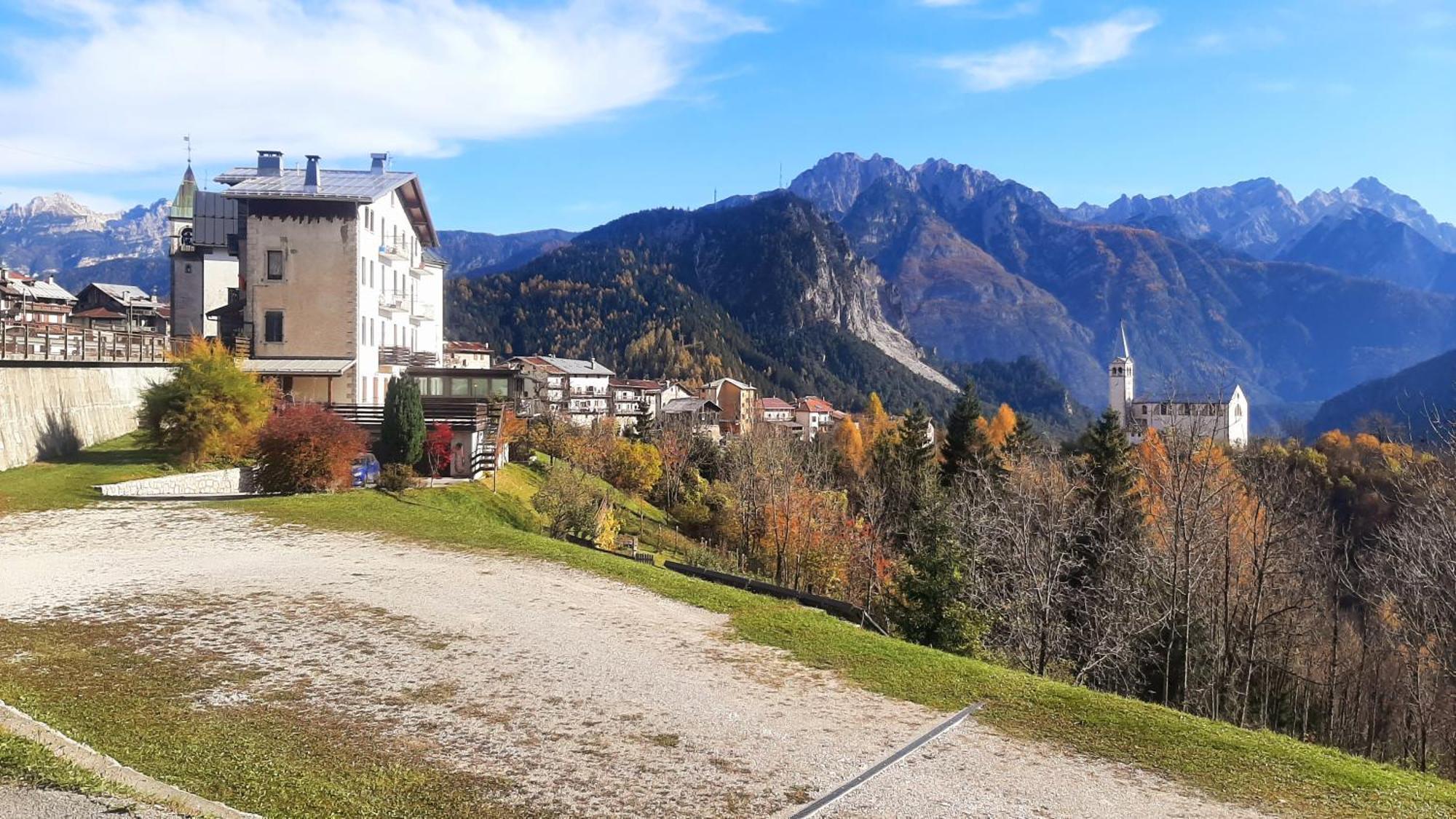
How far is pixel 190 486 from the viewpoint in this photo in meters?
27.2

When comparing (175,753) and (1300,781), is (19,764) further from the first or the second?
(1300,781)

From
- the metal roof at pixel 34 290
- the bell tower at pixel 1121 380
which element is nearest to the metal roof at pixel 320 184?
the metal roof at pixel 34 290

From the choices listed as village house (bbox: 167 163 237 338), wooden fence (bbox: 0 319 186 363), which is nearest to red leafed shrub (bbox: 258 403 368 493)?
wooden fence (bbox: 0 319 186 363)

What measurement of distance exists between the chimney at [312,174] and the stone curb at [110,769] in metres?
40.1

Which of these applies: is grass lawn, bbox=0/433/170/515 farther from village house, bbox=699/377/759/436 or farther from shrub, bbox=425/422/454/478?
village house, bbox=699/377/759/436

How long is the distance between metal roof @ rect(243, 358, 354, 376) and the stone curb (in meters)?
33.9

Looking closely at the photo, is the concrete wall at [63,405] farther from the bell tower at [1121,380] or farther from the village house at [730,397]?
the bell tower at [1121,380]

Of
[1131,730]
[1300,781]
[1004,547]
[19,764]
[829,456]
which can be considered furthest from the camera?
[829,456]

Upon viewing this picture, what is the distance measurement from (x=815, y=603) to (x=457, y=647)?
9947 millimetres

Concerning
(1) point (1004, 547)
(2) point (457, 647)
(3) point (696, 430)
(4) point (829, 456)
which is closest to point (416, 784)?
(2) point (457, 647)

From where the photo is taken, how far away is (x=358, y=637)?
12.4 meters

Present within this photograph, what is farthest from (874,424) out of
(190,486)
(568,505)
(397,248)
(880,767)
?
(880,767)

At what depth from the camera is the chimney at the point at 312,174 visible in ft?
142

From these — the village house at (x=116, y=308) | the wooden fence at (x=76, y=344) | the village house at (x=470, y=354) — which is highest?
the village house at (x=116, y=308)
